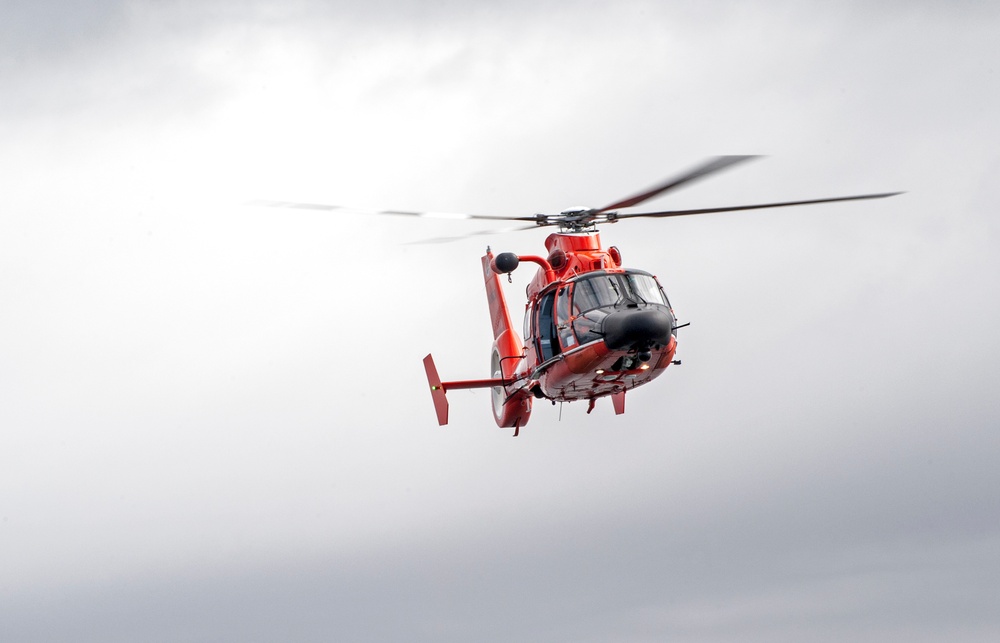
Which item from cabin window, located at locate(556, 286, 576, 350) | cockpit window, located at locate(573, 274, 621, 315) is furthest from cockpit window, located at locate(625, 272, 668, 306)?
cabin window, located at locate(556, 286, 576, 350)

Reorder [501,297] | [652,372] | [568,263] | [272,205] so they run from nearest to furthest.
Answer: [272,205] < [652,372] < [568,263] < [501,297]

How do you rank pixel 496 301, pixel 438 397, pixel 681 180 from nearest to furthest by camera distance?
pixel 681 180 < pixel 438 397 < pixel 496 301

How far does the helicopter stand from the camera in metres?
29.6

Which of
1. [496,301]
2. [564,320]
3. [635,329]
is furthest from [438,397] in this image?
[635,329]

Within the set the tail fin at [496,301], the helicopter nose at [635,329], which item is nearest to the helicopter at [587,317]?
the helicopter nose at [635,329]

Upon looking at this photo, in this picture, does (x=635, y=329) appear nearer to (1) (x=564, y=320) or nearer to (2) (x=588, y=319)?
(2) (x=588, y=319)

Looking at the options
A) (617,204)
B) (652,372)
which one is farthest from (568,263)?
(652,372)

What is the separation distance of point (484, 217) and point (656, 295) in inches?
195

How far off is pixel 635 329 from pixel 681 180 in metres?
3.77

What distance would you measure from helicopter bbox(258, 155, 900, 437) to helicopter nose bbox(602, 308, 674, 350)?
0.02 meters

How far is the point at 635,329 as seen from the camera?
29250mm

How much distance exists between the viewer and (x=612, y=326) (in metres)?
29.6

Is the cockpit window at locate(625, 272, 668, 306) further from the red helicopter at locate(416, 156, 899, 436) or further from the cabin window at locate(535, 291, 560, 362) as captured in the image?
the cabin window at locate(535, 291, 560, 362)

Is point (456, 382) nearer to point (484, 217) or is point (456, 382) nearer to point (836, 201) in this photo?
point (484, 217)
